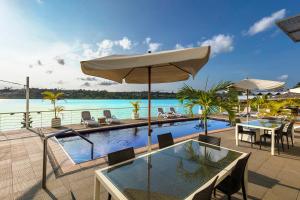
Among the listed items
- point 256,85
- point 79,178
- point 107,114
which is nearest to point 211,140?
point 79,178

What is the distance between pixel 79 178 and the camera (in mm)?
3184

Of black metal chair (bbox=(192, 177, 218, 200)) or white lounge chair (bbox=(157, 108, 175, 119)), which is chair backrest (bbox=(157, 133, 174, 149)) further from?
white lounge chair (bbox=(157, 108, 175, 119))

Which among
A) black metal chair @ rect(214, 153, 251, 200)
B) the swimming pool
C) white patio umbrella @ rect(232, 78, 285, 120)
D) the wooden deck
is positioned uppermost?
white patio umbrella @ rect(232, 78, 285, 120)

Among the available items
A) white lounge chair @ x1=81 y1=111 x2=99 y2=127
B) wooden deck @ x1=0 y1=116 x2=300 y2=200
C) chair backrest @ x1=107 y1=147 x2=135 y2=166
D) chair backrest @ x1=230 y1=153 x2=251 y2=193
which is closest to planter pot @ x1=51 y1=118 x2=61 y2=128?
white lounge chair @ x1=81 y1=111 x2=99 y2=127

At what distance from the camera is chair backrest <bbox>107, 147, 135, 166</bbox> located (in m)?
2.17

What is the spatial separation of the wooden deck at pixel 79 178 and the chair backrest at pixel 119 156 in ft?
2.75

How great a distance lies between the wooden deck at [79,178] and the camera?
2.68 m

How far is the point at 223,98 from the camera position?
14.3ft

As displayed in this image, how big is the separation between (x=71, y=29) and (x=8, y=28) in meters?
2.18

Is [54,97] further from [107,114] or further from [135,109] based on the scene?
[135,109]

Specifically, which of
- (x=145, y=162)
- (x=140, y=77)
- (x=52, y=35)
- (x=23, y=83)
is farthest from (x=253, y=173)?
(x=23, y=83)

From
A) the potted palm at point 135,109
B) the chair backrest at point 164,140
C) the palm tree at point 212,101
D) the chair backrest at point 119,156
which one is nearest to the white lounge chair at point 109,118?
the potted palm at point 135,109

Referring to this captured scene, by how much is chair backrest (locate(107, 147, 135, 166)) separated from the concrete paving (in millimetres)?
839

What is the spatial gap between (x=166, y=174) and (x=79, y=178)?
7.00 feet
